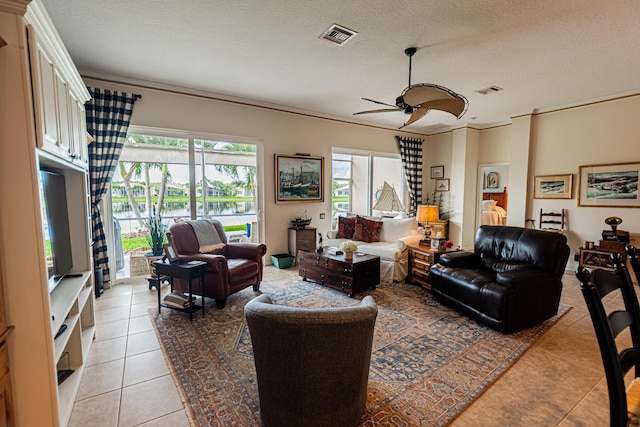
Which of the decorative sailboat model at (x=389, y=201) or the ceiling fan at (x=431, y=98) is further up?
the ceiling fan at (x=431, y=98)

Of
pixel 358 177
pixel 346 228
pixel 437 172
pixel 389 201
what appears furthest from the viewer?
pixel 437 172

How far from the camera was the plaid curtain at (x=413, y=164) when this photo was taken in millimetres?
6908

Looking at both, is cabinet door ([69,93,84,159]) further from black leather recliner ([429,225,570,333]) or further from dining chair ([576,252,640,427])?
black leather recliner ([429,225,570,333])

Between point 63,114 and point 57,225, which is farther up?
point 63,114

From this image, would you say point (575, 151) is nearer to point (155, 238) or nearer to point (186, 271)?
point (186, 271)

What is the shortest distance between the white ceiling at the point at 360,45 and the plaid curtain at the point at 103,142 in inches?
12.6

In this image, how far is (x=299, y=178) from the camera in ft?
18.0

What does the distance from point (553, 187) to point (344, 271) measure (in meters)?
4.24

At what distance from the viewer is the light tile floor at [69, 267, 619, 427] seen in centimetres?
177

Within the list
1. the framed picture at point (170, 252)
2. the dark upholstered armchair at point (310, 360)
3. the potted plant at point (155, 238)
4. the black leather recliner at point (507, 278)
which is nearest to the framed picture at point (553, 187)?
the black leather recliner at point (507, 278)

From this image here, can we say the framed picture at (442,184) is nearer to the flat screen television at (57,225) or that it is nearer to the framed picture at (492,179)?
the framed picture at (492,179)

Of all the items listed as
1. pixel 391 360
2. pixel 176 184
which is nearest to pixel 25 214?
pixel 391 360

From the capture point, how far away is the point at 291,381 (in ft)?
4.79

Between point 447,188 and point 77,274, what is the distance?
22.4 feet
